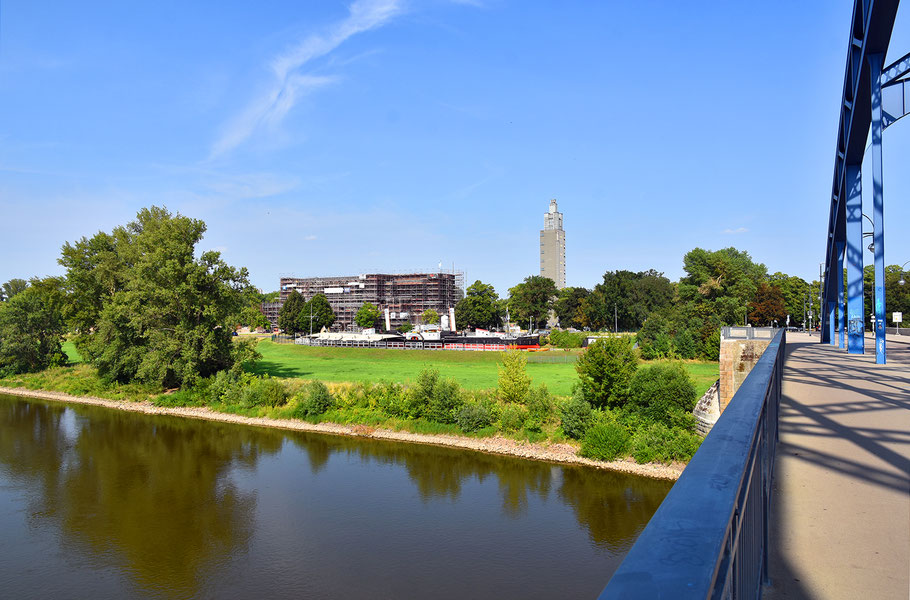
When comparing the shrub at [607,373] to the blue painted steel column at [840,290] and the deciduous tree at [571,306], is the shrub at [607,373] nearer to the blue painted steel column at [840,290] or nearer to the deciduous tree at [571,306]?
the blue painted steel column at [840,290]

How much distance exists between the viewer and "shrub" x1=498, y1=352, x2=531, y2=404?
1300 inches

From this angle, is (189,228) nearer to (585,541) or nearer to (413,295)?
(585,541)

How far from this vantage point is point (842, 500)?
442 centimetres

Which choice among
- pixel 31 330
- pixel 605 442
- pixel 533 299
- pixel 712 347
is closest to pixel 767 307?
pixel 712 347

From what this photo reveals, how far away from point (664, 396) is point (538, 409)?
256 inches

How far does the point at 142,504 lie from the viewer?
2169cm

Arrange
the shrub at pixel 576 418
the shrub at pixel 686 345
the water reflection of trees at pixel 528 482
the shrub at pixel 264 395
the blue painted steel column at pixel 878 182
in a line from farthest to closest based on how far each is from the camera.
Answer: the shrub at pixel 686 345
the shrub at pixel 264 395
the shrub at pixel 576 418
the water reflection of trees at pixel 528 482
the blue painted steel column at pixel 878 182

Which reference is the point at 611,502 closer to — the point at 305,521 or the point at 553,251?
the point at 305,521

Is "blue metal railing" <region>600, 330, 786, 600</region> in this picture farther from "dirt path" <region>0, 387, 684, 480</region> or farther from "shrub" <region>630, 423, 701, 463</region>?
"shrub" <region>630, 423, 701, 463</region>

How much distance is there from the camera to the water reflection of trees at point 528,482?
773 inches

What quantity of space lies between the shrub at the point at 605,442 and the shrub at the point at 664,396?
260cm

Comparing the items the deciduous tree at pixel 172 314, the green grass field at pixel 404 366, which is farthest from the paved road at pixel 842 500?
the deciduous tree at pixel 172 314

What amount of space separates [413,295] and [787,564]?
446ft

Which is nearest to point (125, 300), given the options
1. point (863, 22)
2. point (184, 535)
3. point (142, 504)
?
point (142, 504)
